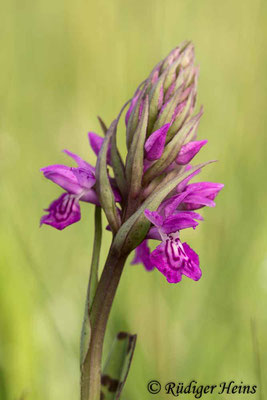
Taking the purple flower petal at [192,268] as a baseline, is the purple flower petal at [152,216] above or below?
above

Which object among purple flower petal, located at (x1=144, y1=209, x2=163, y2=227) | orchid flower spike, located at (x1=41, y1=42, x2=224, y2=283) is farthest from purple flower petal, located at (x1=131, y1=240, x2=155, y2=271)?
purple flower petal, located at (x1=144, y1=209, x2=163, y2=227)

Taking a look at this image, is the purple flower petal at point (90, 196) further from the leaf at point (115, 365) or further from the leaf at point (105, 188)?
the leaf at point (115, 365)

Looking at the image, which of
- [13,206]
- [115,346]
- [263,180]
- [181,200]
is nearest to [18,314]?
[115,346]

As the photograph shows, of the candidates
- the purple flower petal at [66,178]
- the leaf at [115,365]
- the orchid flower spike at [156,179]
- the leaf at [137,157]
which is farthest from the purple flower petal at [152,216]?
the leaf at [115,365]

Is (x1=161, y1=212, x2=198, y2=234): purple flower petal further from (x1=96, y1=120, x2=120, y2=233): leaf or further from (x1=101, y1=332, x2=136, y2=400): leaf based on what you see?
(x1=101, y1=332, x2=136, y2=400): leaf

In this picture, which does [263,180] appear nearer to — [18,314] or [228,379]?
[228,379]
